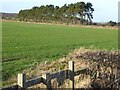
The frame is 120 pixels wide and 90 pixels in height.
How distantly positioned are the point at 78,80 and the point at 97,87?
0.52 meters

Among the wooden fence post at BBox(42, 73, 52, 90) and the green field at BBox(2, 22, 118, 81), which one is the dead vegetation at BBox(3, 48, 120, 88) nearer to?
the wooden fence post at BBox(42, 73, 52, 90)

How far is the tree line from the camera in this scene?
135750 millimetres

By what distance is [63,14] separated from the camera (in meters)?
142

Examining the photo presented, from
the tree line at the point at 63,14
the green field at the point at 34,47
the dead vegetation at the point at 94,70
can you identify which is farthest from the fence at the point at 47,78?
the tree line at the point at 63,14

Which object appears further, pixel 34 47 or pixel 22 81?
pixel 34 47

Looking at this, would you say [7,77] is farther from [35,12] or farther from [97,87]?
[35,12]

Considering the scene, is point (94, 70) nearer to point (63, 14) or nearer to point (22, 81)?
point (22, 81)

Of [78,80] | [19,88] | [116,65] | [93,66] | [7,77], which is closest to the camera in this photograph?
[19,88]

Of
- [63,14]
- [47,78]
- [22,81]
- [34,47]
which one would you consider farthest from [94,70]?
[63,14]

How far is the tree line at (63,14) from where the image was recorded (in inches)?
5344

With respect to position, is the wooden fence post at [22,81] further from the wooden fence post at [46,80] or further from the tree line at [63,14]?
the tree line at [63,14]

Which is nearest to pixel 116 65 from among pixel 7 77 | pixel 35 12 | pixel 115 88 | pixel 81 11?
pixel 115 88

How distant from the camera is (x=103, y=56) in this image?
1113cm

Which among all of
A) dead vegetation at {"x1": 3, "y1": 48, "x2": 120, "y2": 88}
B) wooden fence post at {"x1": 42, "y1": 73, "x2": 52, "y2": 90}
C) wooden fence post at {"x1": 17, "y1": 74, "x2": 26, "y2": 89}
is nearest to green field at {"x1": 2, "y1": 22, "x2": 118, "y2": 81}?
dead vegetation at {"x1": 3, "y1": 48, "x2": 120, "y2": 88}
